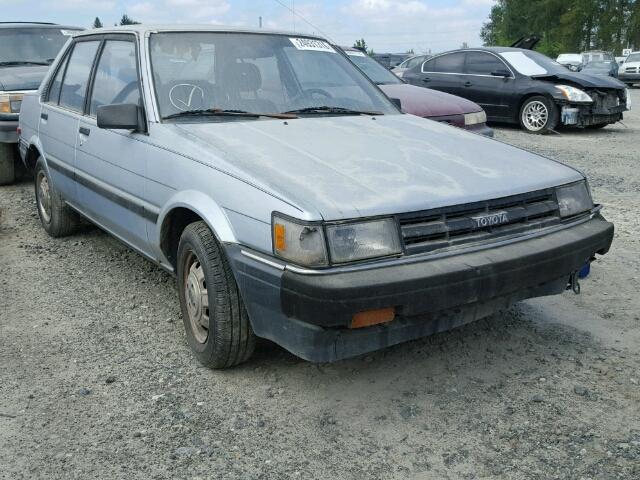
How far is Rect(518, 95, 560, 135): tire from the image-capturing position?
37.8ft

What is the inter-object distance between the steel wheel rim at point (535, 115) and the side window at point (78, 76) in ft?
28.4

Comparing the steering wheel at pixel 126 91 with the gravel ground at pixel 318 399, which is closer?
the gravel ground at pixel 318 399

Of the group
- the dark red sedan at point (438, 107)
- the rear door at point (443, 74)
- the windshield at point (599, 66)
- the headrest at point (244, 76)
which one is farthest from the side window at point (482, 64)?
the windshield at point (599, 66)

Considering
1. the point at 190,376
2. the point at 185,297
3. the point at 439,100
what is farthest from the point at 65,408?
the point at 439,100

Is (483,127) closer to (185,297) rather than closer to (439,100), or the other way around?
(439,100)

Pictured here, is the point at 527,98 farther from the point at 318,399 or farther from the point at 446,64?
the point at 318,399

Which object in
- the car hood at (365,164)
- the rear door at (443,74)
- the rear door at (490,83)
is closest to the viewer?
the car hood at (365,164)

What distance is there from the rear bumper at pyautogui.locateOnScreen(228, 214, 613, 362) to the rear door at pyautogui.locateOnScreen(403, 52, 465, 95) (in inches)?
399

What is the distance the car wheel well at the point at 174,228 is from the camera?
3.38 meters

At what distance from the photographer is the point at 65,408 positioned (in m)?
2.97

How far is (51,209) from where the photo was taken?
544 centimetres

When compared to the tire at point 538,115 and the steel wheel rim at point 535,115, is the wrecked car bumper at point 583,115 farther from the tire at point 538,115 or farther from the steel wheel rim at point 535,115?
the steel wheel rim at point 535,115

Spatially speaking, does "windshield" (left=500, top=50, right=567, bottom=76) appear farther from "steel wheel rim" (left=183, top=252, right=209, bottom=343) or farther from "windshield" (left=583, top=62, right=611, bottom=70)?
"windshield" (left=583, top=62, right=611, bottom=70)

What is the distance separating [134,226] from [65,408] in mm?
1193
